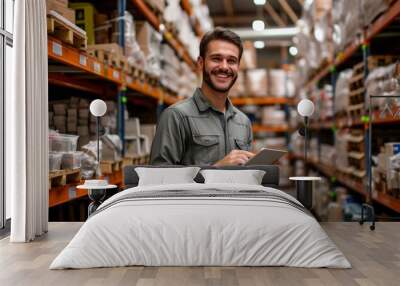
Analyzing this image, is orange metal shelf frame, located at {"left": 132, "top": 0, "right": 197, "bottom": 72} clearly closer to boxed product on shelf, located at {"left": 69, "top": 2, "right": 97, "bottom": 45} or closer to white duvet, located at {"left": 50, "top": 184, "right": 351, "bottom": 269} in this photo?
boxed product on shelf, located at {"left": 69, "top": 2, "right": 97, "bottom": 45}

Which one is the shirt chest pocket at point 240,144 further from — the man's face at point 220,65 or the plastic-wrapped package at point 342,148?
the plastic-wrapped package at point 342,148

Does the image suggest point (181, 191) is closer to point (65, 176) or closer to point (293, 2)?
point (65, 176)

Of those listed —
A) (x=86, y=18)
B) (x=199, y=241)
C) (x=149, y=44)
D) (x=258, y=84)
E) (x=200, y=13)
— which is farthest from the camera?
(x=258, y=84)

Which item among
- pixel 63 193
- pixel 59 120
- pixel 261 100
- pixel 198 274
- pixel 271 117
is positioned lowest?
pixel 198 274

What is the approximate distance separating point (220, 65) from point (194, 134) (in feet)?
2.37

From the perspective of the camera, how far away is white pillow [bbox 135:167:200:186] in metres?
4.39

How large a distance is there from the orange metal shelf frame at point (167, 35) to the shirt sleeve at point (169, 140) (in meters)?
2.18

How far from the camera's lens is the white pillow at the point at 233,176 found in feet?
14.4

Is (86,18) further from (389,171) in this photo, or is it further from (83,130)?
(389,171)

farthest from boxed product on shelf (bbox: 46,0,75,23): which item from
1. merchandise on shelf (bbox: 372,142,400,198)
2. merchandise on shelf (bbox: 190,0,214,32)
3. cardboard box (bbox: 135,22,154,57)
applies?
merchandise on shelf (bbox: 190,0,214,32)

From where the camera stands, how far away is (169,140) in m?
5.07

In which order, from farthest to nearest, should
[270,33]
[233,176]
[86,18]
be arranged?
[270,33], [86,18], [233,176]

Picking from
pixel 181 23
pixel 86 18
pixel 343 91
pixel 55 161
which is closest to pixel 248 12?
pixel 181 23

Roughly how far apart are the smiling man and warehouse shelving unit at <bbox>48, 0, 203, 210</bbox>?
0.86 metres
